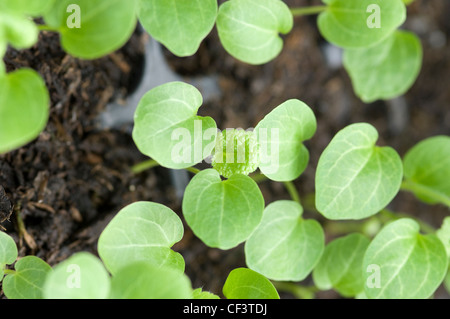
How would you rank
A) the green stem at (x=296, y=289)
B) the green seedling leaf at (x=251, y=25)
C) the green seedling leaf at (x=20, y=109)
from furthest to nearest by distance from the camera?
the green stem at (x=296, y=289), the green seedling leaf at (x=251, y=25), the green seedling leaf at (x=20, y=109)

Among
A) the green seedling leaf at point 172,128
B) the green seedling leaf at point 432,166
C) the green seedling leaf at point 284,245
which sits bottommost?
the green seedling leaf at point 432,166

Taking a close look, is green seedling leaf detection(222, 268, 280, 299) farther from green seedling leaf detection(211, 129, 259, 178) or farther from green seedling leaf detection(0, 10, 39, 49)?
green seedling leaf detection(0, 10, 39, 49)

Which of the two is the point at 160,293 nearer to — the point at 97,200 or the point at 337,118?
the point at 97,200

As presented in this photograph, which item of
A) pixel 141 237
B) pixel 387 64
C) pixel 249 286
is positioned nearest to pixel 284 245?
pixel 249 286

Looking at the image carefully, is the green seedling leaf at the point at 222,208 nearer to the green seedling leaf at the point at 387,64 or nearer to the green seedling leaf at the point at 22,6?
the green seedling leaf at the point at 22,6

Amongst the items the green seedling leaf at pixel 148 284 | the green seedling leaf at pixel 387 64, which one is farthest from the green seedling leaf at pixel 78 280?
the green seedling leaf at pixel 387 64
